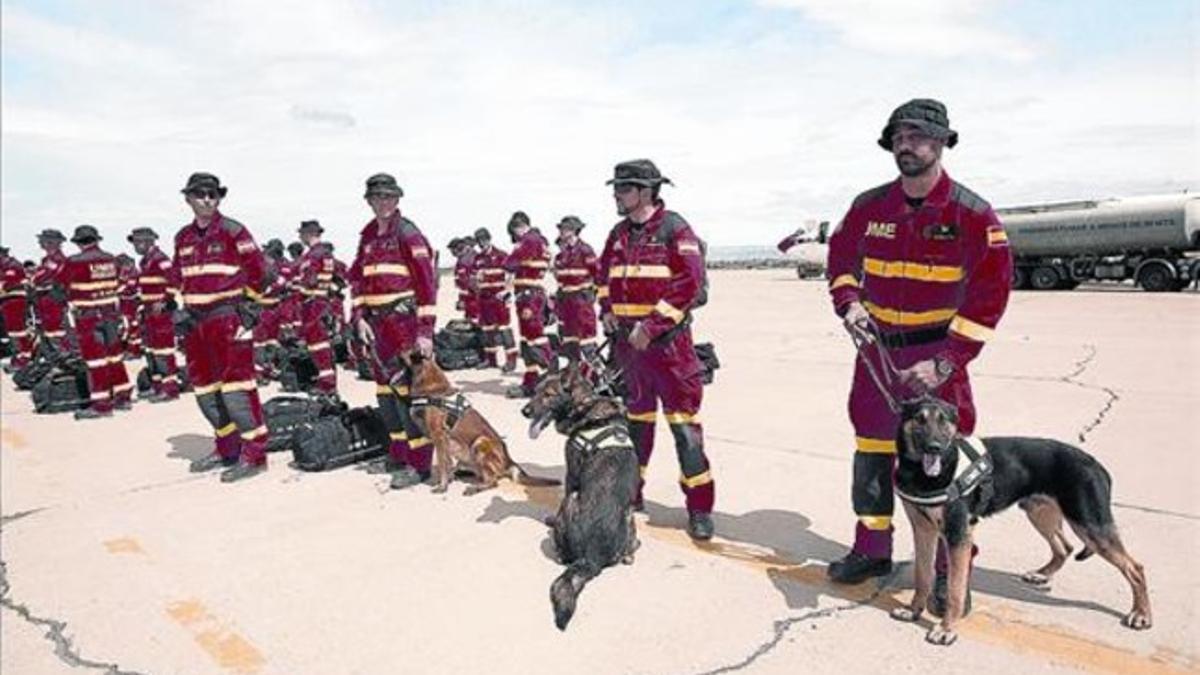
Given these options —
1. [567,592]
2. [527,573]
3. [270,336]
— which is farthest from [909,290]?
[270,336]

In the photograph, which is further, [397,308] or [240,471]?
[240,471]

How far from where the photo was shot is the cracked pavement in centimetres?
340

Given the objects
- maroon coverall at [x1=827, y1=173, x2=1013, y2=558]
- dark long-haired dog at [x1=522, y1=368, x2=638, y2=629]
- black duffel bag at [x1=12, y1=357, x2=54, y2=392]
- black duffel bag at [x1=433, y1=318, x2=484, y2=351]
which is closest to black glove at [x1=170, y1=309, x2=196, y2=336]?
dark long-haired dog at [x1=522, y1=368, x2=638, y2=629]

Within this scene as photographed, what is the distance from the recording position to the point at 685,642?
3463mm

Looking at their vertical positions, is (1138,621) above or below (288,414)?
below

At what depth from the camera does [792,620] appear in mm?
Result: 3645

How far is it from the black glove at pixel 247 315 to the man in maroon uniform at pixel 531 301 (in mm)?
3909

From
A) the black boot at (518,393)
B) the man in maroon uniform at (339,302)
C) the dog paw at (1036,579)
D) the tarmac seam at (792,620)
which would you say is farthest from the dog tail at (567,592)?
the man in maroon uniform at (339,302)

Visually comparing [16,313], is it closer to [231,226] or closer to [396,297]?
[231,226]

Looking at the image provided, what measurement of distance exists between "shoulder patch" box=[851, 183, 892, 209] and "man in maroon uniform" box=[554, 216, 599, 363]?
5826 mm

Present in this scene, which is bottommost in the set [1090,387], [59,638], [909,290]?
[59,638]

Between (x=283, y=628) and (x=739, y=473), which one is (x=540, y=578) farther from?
(x=739, y=473)

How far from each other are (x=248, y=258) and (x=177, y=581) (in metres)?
2.94

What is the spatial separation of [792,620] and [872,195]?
6.86 ft
